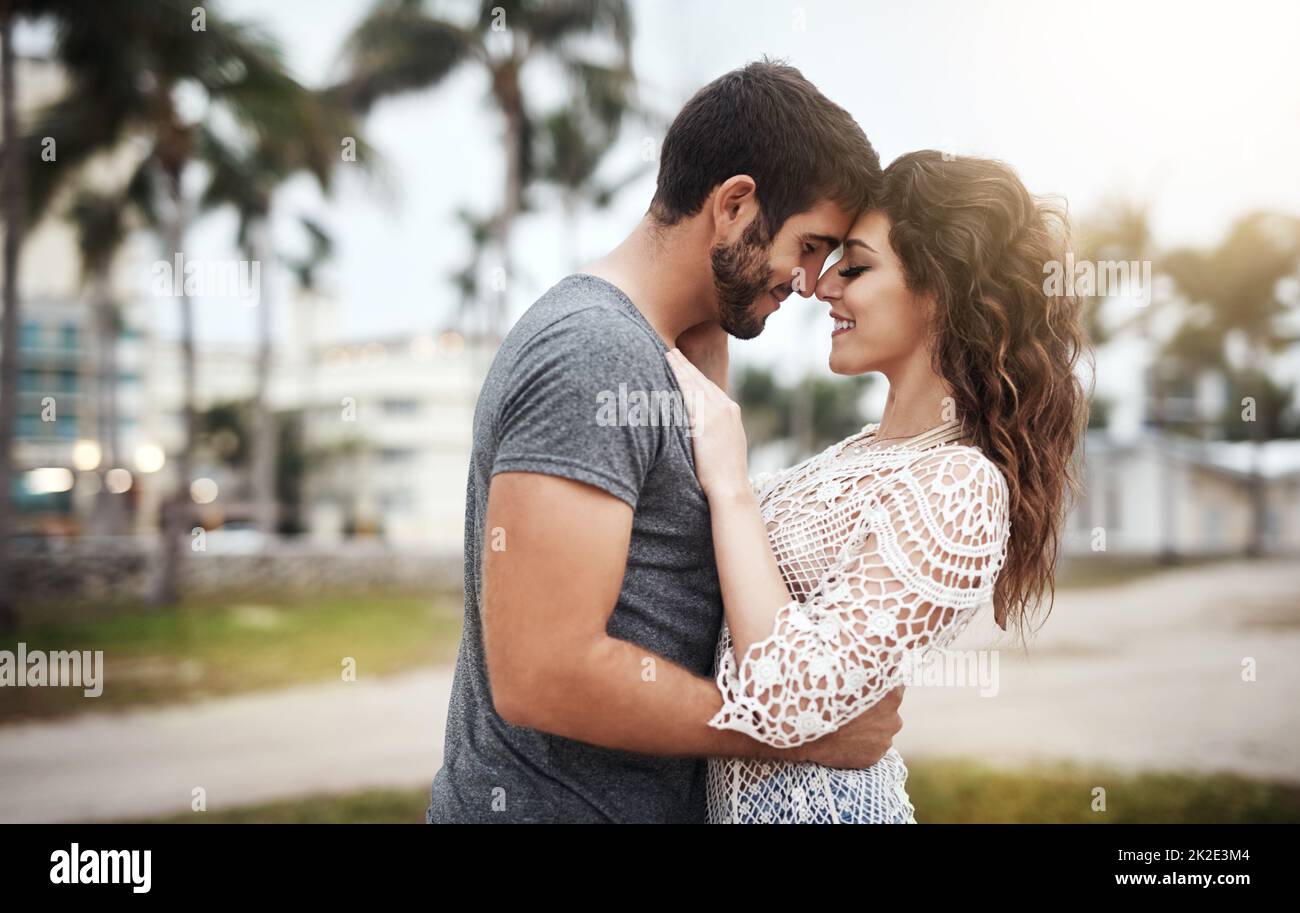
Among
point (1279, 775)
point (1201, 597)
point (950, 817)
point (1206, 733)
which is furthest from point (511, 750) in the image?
point (1201, 597)

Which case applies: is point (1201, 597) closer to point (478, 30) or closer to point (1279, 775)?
point (1279, 775)

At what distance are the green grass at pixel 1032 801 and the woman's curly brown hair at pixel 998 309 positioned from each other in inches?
167

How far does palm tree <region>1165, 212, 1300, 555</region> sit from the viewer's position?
2819 cm

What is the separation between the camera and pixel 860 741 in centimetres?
182

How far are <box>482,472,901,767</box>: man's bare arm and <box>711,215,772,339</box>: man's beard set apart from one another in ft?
1.92

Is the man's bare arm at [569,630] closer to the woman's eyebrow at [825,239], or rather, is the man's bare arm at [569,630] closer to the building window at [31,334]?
the woman's eyebrow at [825,239]

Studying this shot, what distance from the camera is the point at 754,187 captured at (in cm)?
185

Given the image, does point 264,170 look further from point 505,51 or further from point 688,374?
point 688,374

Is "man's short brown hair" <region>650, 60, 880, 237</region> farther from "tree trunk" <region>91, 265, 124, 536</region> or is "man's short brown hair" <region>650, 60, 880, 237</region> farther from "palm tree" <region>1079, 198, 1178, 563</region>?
"tree trunk" <region>91, 265, 124, 536</region>

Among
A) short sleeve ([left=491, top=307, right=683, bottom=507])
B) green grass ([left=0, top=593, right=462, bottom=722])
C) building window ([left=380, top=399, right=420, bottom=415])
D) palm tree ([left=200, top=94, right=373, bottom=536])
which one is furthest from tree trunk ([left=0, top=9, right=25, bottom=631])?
building window ([left=380, top=399, right=420, bottom=415])

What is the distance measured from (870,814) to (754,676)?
0.48 metres

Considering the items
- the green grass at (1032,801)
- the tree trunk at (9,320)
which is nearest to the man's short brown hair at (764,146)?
the green grass at (1032,801)

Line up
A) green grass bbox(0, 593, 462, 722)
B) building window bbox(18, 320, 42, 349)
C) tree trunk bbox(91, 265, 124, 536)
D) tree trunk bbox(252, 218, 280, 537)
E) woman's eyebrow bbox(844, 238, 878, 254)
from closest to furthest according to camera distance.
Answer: woman's eyebrow bbox(844, 238, 878, 254) < green grass bbox(0, 593, 462, 722) < tree trunk bbox(252, 218, 280, 537) < tree trunk bbox(91, 265, 124, 536) < building window bbox(18, 320, 42, 349)
